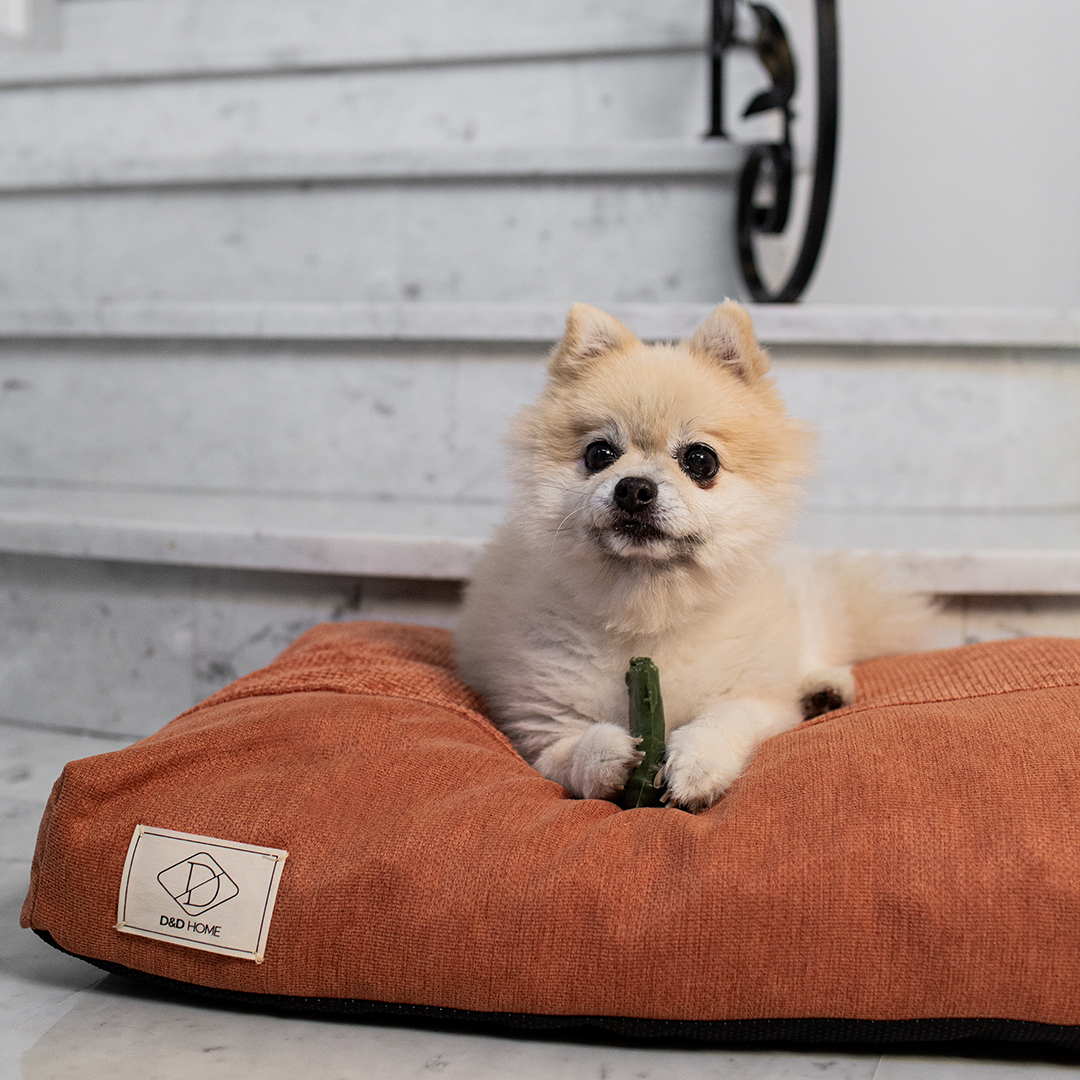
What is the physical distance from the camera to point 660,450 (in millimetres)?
1242

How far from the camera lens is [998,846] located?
933mm

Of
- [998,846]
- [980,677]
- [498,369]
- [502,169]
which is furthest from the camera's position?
[502,169]

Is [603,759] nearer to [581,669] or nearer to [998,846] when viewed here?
[581,669]

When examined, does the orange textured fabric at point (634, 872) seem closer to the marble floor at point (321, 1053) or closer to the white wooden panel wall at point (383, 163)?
the marble floor at point (321, 1053)

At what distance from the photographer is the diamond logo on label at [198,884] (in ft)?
3.21

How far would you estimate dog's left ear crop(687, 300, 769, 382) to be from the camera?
4.29 feet

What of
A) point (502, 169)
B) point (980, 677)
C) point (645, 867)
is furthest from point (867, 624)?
point (502, 169)

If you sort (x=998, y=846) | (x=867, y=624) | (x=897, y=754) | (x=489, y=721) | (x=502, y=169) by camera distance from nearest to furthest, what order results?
(x=998, y=846) < (x=897, y=754) < (x=489, y=721) < (x=867, y=624) < (x=502, y=169)

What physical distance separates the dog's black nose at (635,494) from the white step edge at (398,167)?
1295 mm

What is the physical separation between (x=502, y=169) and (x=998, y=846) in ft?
5.97

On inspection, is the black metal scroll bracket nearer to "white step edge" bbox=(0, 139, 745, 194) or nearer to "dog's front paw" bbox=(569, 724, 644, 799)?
"white step edge" bbox=(0, 139, 745, 194)

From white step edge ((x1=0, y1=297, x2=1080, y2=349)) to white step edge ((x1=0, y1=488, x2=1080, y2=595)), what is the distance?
0.34 metres

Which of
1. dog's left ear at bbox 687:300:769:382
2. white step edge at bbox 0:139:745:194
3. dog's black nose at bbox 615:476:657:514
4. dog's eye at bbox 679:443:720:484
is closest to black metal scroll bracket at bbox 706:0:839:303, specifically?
white step edge at bbox 0:139:745:194

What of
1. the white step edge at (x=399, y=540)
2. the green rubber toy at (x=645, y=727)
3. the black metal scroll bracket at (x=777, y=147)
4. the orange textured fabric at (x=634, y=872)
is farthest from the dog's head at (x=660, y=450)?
the black metal scroll bracket at (x=777, y=147)
